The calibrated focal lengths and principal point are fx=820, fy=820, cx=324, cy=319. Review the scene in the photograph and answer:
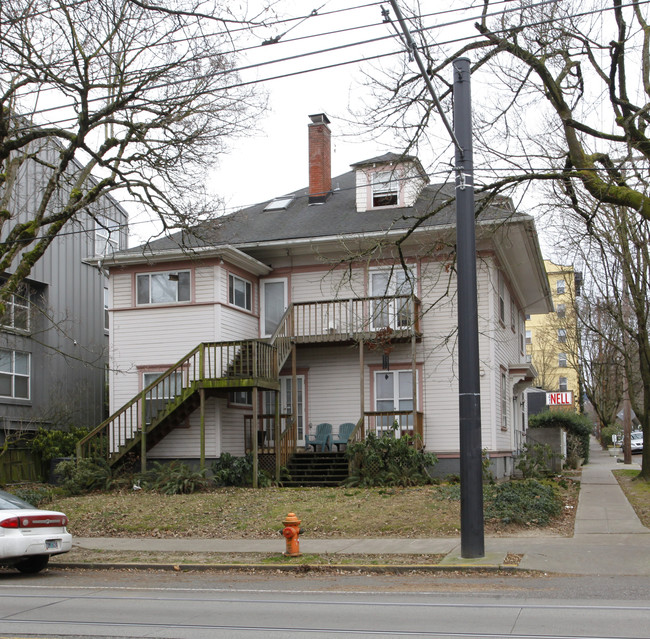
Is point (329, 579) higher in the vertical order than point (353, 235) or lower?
lower

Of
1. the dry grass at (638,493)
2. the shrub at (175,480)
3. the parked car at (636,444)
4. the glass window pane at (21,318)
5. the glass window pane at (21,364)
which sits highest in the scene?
the glass window pane at (21,318)

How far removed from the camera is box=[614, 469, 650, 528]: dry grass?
54.4 ft

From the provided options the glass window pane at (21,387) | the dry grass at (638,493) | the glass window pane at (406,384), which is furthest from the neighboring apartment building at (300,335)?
the glass window pane at (21,387)

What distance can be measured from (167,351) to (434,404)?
7779mm

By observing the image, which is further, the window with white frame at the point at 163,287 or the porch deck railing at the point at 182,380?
the window with white frame at the point at 163,287

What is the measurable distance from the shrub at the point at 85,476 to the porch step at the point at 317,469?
4.72 meters

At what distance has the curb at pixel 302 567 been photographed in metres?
11.0

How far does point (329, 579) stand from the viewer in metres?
11.0

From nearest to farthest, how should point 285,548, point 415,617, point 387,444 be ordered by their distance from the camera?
point 415,617
point 285,548
point 387,444

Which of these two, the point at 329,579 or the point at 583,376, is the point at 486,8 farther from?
the point at 583,376

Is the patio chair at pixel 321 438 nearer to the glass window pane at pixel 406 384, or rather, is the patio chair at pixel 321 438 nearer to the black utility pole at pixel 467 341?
the glass window pane at pixel 406 384

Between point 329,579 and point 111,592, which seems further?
point 329,579

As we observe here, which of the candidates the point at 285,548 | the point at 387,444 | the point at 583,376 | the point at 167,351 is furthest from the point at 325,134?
the point at 583,376

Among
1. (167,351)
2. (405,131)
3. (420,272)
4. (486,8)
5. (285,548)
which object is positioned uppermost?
(486,8)
